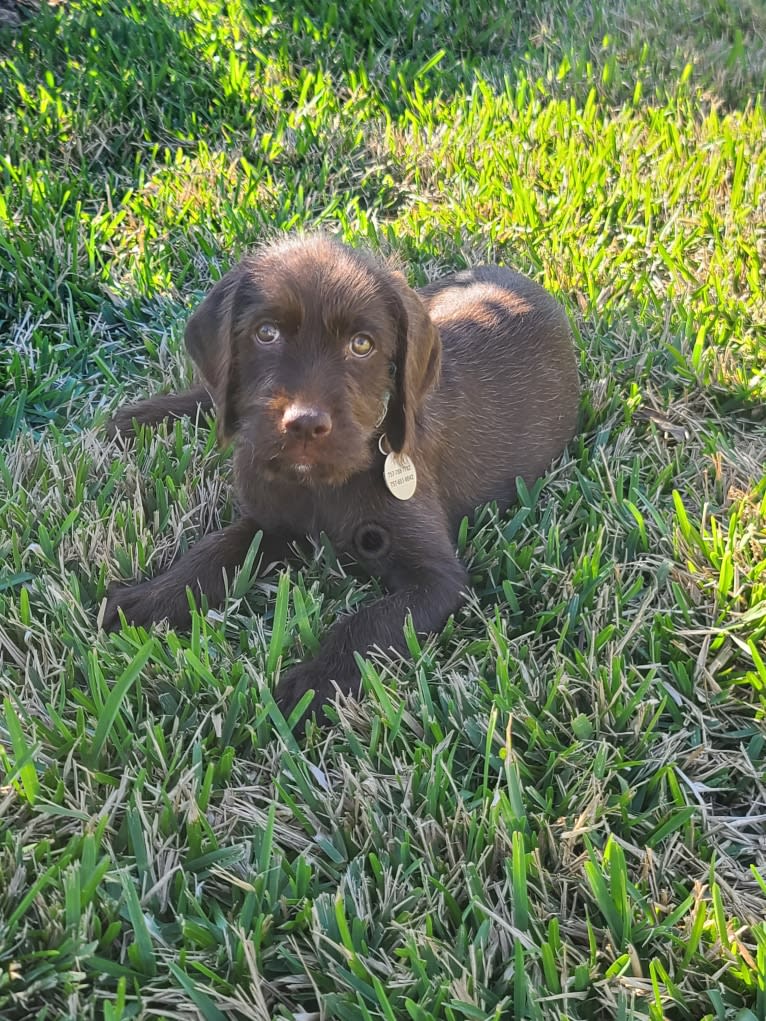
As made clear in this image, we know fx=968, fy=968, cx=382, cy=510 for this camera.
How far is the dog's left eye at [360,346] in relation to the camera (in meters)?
2.65

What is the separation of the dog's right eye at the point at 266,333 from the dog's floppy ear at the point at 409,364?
0.36 metres

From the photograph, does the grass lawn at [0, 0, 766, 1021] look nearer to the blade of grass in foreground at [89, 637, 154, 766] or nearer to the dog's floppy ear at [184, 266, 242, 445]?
the blade of grass in foreground at [89, 637, 154, 766]

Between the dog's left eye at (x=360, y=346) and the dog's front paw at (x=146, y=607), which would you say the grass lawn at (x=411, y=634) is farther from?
the dog's left eye at (x=360, y=346)

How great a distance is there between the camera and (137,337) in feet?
13.4

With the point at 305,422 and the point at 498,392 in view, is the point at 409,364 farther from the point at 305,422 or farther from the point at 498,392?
the point at 498,392

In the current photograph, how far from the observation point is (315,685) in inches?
95.4

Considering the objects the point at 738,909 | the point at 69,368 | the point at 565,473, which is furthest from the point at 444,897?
the point at 69,368

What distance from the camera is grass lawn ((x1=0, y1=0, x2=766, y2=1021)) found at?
1810 millimetres

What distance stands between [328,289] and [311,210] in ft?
7.64

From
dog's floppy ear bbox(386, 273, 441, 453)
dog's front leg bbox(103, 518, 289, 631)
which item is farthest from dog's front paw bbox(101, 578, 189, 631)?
dog's floppy ear bbox(386, 273, 441, 453)

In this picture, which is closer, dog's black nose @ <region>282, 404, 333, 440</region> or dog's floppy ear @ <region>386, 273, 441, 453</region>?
dog's black nose @ <region>282, 404, 333, 440</region>

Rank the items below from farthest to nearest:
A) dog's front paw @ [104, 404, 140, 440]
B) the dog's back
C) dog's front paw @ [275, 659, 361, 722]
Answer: dog's front paw @ [104, 404, 140, 440] < the dog's back < dog's front paw @ [275, 659, 361, 722]

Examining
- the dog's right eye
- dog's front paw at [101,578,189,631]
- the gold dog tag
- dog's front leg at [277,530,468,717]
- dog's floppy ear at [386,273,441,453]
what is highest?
the dog's right eye

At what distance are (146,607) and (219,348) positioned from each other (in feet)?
2.49
